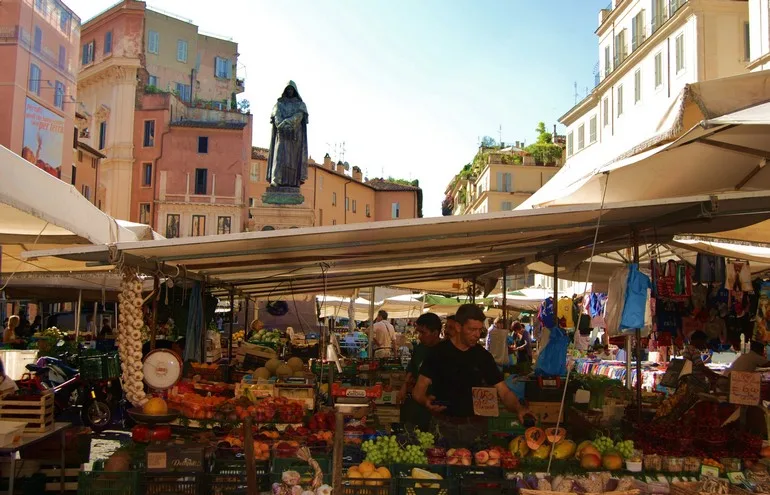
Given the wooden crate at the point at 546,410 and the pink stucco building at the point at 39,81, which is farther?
the pink stucco building at the point at 39,81

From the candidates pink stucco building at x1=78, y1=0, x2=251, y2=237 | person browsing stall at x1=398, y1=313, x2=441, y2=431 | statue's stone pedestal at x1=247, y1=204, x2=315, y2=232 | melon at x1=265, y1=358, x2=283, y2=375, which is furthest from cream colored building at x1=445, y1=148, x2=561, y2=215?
person browsing stall at x1=398, y1=313, x2=441, y2=431

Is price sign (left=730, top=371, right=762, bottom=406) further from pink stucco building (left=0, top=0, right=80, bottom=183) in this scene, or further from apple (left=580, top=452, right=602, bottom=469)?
pink stucco building (left=0, top=0, right=80, bottom=183)

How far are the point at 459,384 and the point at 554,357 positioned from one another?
143 inches

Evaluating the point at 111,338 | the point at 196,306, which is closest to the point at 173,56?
the point at 111,338

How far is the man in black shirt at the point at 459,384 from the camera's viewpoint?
213 inches

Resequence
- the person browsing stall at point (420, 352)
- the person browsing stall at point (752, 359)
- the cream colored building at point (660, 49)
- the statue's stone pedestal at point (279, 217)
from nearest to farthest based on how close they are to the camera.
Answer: the person browsing stall at point (420, 352) < the person browsing stall at point (752, 359) < the statue's stone pedestal at point (279, 217) < the cream colored building at point (660, 49)

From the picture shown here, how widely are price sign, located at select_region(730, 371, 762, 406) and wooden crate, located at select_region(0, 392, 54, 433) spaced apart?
556 centimetres

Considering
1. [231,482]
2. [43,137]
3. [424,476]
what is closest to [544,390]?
[424,476]

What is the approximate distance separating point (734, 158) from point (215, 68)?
171 ft

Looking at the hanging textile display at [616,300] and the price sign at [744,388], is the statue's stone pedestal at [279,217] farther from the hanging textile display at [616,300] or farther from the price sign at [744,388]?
the price sign at [744,388]

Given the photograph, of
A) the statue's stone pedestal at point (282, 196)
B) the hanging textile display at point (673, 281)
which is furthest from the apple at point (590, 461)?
the statue's stone pedestal at point (282, 196)

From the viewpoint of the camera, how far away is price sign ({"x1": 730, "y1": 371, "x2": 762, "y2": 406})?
20.1 feet

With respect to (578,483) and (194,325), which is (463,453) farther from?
(194,325)

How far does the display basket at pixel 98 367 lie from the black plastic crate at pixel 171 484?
21.2 ft
